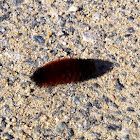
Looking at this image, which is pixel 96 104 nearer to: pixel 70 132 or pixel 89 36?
pixel 70 132

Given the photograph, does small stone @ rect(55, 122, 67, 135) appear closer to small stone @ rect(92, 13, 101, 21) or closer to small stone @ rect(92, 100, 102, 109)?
small stone @ rect(92, 100, 102, 109)

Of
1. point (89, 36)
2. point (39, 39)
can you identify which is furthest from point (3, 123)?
point (89, 36)

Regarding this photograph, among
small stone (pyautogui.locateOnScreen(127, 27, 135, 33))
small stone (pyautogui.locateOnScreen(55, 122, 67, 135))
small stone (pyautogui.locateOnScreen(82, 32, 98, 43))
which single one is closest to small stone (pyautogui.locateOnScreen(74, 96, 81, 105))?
small stone (pyautogui.locateOnScreen(55, 122, 67, 135))

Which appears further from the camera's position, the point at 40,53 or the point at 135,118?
the point at 40,53

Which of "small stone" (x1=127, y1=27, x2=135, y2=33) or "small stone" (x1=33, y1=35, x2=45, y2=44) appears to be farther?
"small stone" (x1=127, y1=27, x2=135, y2=33)

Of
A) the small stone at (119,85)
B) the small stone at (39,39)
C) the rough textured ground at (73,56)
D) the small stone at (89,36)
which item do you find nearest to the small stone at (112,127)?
Answer: the rough textured ground at (73,56)

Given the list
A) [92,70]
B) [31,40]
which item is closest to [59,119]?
[92,70]

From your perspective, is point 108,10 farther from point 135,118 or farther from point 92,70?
point 135,118

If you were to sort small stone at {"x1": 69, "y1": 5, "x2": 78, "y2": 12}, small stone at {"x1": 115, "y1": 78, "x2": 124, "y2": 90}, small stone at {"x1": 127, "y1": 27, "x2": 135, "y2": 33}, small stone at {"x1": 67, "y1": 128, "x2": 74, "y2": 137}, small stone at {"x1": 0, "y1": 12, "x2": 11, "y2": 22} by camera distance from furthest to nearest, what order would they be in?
small stone at {"x1": 69, "y1": 5, "x2": 78, "y2": 12} < small stone at {"x1": 0, "y1": 12, "x2": 11, "y2": 22} < small stone at {"x1": 127, "y1": 27, "x2": 135, "y2": 33} < small stone at {"x1": 115, "y1": 78, "x2": 124, "y2": 90} < small stone at {"x1": 67, "y1": 128, "x2": 74, "y2": 137}
